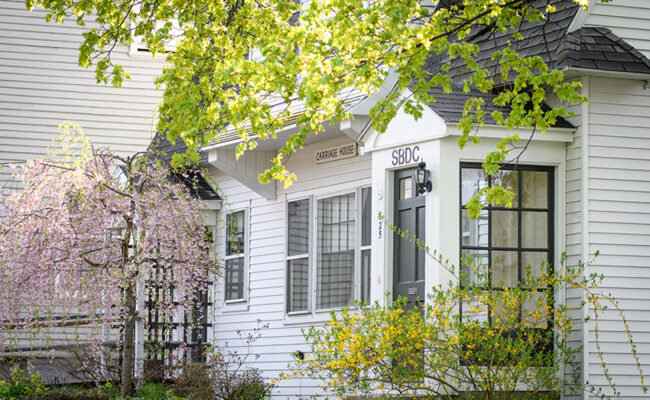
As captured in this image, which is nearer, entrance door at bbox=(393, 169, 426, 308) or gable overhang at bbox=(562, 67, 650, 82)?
gable overhang at bbox=(562, 67, 650, 82)


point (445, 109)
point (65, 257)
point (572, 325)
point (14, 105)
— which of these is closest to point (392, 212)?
point (445, 109)

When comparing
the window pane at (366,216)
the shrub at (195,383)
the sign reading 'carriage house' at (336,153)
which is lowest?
the shrub at (195,383)

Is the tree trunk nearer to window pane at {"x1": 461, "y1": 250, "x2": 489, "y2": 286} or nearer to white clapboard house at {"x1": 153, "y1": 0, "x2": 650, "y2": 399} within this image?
white clapboard house at {"x1": 153, "y1": 0, "x2": 650, "y2": 399}

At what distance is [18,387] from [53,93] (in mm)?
7162

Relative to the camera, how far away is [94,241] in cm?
1444

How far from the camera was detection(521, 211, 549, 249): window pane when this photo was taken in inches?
461

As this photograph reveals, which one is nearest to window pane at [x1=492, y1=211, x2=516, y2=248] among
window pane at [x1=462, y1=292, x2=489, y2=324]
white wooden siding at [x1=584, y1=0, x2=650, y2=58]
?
window pane at [x1=462, y1=292, x2=489, y2=324]

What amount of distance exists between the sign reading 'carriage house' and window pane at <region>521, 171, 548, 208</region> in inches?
135

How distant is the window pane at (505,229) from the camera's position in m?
11.7

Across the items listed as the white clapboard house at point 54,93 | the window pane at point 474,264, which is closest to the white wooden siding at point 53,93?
the white clapboard house at point 54,93

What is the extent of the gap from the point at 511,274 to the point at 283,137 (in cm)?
511

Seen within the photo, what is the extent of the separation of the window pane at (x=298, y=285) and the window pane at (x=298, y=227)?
19 cm

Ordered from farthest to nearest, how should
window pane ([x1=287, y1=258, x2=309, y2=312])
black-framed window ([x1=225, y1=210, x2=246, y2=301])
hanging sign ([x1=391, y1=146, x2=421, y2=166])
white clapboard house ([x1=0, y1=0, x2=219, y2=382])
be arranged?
white clapboard house ([x1=0, y1=0, x2=219, y2=382]) → black-framed window ([x1=225, y1=210, x2=246, y2=301]) → window pane ([x1=287, y1=258, x2=309, y2=312]) → hanging sign ([x1=391, y1=146, x2=421, y2=166])

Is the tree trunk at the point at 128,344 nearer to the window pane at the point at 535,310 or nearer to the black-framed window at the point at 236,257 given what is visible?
the black-framed window at the point at 236,257
